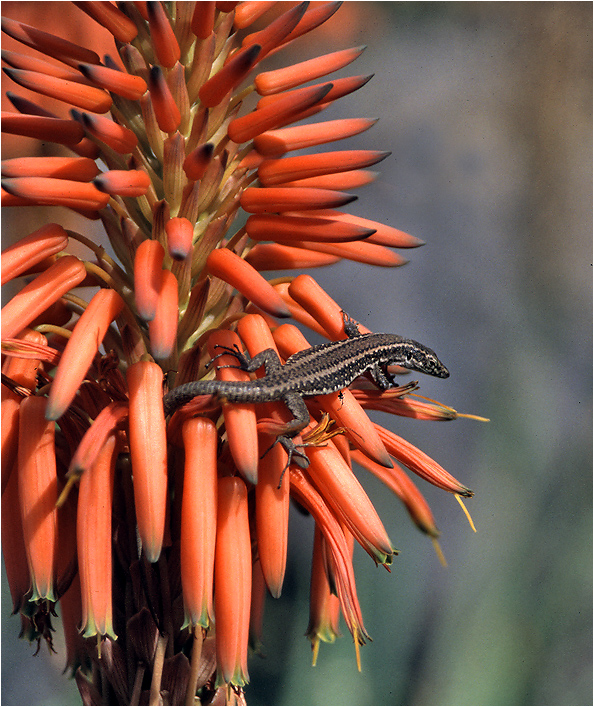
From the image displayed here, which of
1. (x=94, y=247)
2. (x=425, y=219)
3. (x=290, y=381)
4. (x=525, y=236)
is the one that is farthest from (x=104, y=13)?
(x=525, y=236)

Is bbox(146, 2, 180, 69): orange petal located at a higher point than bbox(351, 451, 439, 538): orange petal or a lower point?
higher

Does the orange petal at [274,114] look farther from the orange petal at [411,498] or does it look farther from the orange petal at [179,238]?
the orange petal at [411,498]

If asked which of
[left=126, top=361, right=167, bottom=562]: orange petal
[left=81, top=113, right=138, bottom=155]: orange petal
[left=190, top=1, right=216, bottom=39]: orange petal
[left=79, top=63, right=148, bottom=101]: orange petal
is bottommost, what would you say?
[left=126, top=361, right=167, bottom=562]: orange petal

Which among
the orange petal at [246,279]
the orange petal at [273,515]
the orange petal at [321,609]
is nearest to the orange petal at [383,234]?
the orange petal at [246,279]

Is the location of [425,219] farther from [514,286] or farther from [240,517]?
[240,517]

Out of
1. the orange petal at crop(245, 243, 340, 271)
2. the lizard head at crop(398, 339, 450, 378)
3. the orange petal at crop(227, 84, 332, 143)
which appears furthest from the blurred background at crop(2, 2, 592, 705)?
the orange petal at crop(227, 84, 332, 143)

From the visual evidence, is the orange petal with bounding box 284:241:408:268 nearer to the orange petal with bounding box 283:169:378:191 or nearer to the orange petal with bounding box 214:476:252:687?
the orange petal with bounding box 283:169:378:191

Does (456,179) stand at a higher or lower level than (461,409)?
higher
